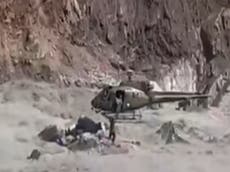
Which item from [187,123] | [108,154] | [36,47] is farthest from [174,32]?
[108,154]

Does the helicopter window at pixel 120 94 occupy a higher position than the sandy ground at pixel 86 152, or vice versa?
the helicopter window at pixel 120 94

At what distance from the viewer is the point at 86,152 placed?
7109 mm

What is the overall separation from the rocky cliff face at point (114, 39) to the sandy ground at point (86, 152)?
634 millimetres

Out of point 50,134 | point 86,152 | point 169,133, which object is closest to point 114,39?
point 169,133

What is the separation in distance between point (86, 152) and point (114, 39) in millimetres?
4969

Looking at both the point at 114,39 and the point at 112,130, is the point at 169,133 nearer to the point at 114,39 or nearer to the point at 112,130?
the point at 112,130

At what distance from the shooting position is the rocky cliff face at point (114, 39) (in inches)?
412

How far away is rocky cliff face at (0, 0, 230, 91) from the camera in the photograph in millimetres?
10461

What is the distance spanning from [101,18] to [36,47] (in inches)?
68.5

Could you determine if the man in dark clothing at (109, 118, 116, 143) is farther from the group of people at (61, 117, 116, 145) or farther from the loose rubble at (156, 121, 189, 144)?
the loose rubble at (156, 121, 189, 144)

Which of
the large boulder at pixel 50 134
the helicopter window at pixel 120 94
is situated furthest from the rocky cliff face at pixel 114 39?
the helicopter window at pixel 120 94

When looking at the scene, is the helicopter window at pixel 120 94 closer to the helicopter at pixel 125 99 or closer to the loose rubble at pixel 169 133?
the helicopter at pixel 125 99

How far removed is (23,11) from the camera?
10641 mm

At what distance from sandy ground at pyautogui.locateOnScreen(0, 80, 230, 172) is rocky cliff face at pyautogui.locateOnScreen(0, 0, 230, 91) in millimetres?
634
